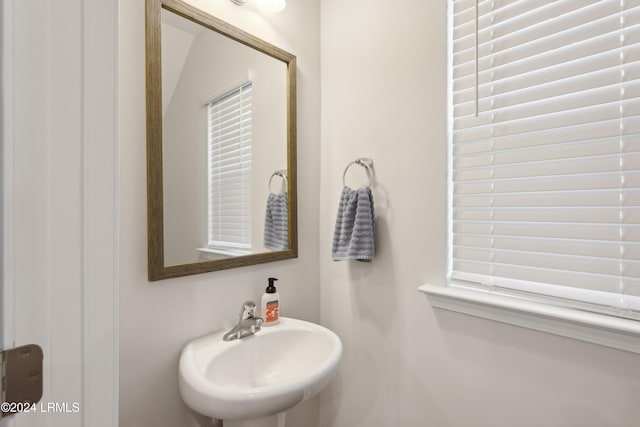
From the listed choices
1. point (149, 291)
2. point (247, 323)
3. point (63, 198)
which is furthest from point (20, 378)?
point (247, 323)

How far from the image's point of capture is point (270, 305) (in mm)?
1219

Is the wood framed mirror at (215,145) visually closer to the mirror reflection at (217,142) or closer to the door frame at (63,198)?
the mirror reflection at (217,142)

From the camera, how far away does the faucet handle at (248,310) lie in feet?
3.74

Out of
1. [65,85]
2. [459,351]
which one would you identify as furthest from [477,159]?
[65,85]

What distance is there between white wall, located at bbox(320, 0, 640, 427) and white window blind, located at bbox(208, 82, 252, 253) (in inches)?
16.3

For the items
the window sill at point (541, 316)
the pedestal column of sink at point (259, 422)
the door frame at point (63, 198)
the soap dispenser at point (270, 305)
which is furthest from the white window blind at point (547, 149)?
the door frame at point (63, 198)

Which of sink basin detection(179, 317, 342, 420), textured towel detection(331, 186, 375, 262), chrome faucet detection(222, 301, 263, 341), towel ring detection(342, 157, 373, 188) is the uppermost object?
towel ring detection(342, 157, 373, 188)

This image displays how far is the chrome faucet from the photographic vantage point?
1104 millimetres

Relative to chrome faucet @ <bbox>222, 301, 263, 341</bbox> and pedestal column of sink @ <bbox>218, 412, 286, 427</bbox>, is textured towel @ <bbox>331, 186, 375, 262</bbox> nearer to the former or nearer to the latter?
chrome faucet @ <bbox>222, 301, 263, 341</bbox>

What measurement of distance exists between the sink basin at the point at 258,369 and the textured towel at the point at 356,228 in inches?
12.8

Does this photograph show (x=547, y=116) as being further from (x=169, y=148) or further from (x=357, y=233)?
(x=169, y=148)

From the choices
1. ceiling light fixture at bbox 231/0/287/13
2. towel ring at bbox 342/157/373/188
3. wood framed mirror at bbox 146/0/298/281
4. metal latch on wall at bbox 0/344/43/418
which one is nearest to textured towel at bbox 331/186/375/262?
towel ring at bbox 342/157/373/188

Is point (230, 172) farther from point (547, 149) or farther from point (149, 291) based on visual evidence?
point (547, 149)

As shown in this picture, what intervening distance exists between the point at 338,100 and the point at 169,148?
0.79 m
